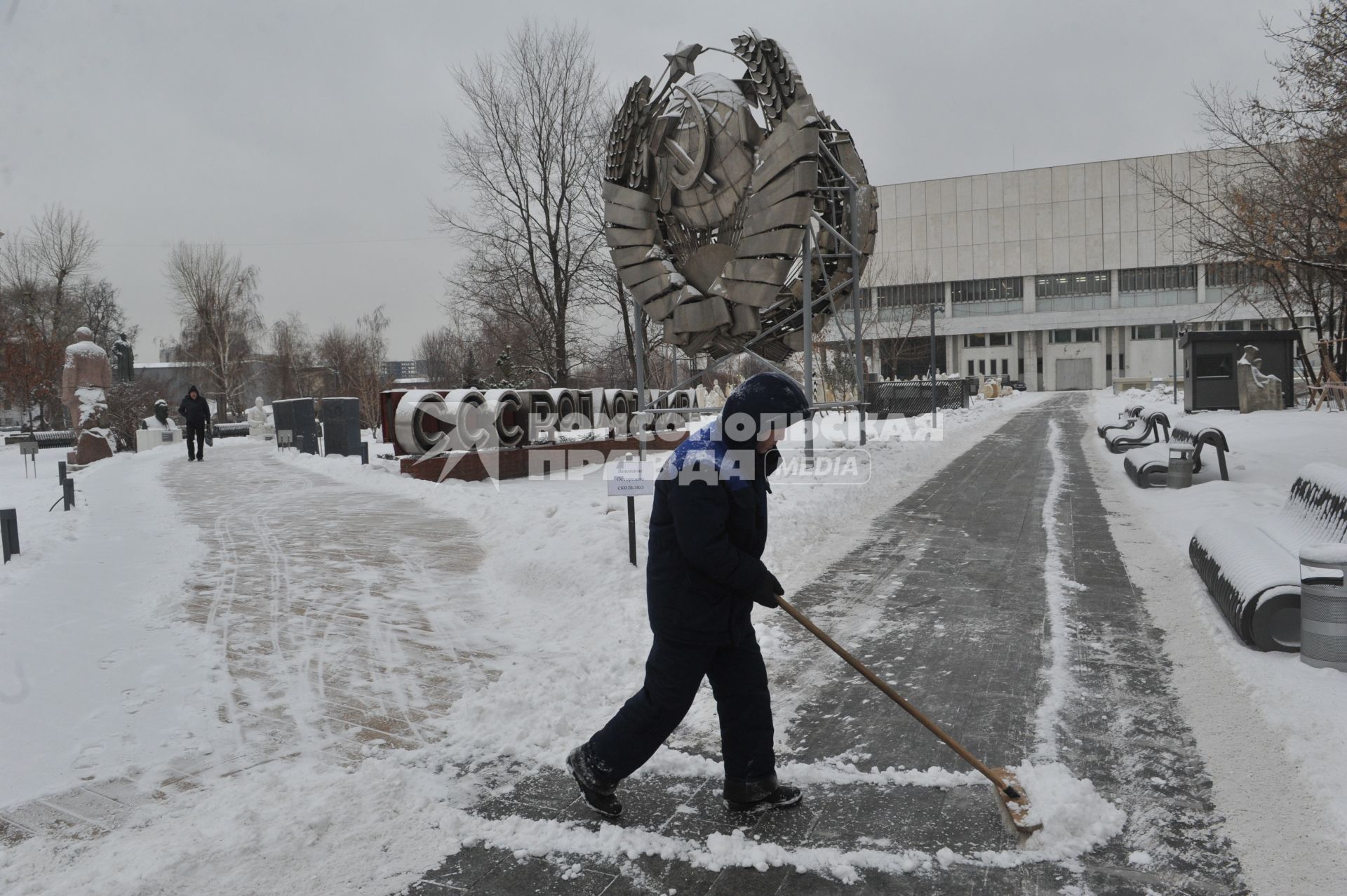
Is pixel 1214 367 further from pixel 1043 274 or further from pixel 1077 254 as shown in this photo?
pixel 1043 274

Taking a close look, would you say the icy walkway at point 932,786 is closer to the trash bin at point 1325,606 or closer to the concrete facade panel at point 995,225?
the trash bin at point 1325,606

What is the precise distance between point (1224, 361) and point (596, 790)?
26.0m

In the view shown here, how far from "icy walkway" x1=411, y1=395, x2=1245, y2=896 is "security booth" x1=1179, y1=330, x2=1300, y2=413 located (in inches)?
795

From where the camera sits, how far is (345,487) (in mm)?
14367

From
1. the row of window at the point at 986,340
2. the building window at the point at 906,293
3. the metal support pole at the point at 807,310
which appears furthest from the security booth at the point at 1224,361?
the row of window at the point at 986,340

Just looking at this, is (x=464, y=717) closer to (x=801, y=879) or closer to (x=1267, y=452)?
(x=801, y=879)

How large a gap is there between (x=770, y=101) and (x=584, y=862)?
41.7 feet

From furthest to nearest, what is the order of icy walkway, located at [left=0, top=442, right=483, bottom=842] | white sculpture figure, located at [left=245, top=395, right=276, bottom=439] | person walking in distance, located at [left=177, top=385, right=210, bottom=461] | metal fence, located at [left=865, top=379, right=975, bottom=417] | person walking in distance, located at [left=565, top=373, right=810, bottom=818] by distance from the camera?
white sculpture figure, located at [left=245, top=395, right=276, bottom=439] < metal fence, located at [left=865, top=379, right=975, bottom=417] < person walking in distance, located at [left=177, top=385, right=210, bottom=461] < icy walkway, located at [left=0, top=442, right=483, bottom=842] < person walking in distance, located at [left=565, top=373, right=810, bottom=818]

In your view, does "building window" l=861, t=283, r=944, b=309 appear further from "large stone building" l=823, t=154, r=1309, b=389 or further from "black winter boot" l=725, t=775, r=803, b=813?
"black winter boot" l=725, t=775, r=803, b=813

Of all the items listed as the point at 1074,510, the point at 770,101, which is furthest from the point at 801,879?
the point at 770,101

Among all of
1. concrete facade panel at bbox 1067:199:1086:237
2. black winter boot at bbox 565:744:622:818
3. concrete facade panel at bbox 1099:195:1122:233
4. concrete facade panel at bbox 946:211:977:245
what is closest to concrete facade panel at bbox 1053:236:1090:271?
concrete facade panel at bbox 1067:199:1086:237

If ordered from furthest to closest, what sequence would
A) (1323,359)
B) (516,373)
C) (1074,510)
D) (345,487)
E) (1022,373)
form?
(1022,373) → (516,373) → (1323,359) → (345,487) → (1074,510)

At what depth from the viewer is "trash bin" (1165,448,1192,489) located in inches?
452

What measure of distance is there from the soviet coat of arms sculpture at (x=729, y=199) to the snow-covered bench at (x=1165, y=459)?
5.90 meters
